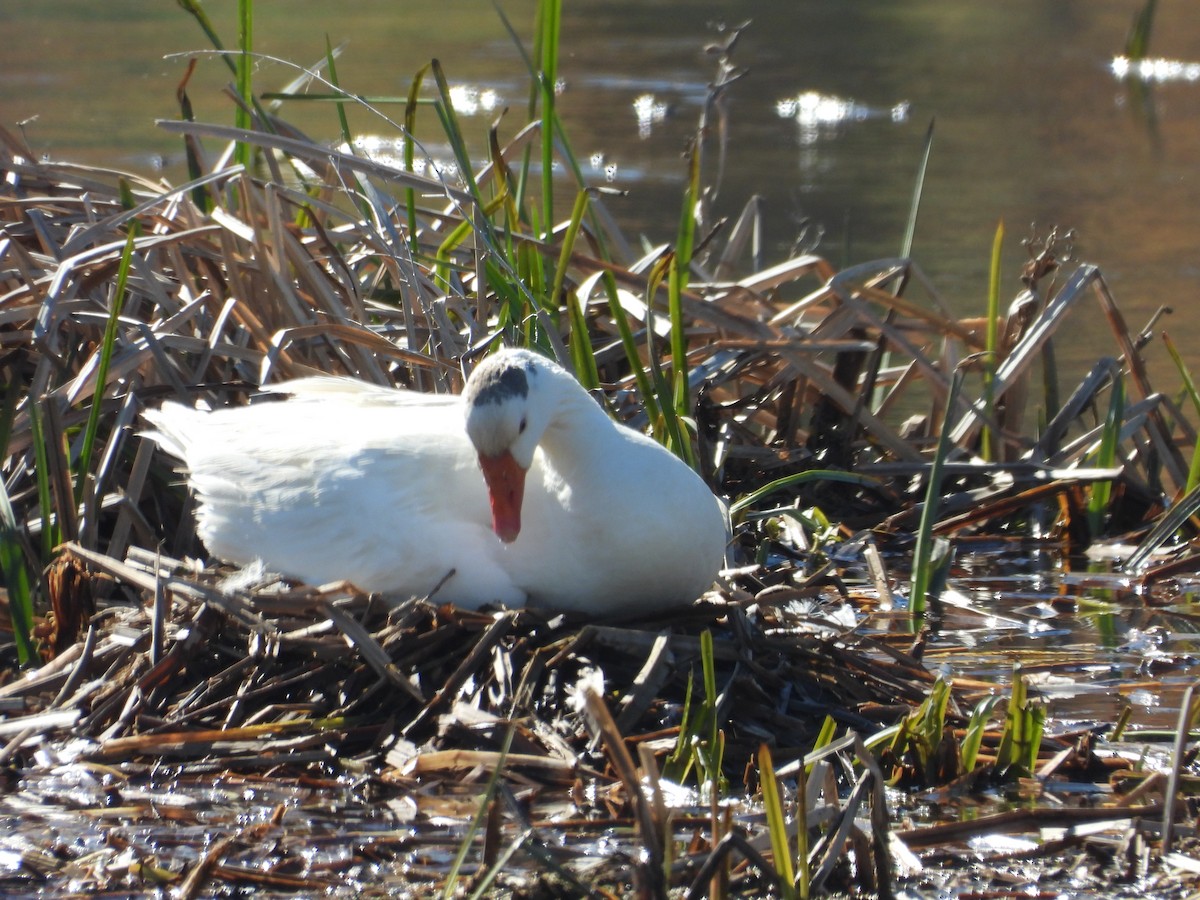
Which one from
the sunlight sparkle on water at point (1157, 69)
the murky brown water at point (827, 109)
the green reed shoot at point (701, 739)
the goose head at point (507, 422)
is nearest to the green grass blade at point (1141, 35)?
the sunlight sparkle on water at point (1157, 69)

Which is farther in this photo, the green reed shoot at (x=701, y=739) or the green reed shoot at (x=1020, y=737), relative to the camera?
the green reed shoot at (x=1020, y=737)

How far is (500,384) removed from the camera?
367 centimetres

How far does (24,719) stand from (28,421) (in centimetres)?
135

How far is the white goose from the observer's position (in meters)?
3.77

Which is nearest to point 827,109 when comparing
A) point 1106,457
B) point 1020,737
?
point 1106,457

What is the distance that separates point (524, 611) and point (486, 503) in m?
0.36

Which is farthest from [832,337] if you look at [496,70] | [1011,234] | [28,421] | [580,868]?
[496,70]

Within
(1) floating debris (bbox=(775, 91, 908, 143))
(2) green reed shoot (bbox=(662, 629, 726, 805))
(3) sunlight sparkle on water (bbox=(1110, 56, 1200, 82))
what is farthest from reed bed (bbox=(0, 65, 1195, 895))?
(3) sunlight sparkle on water (bbox=(1110, 56, 1200, 82))

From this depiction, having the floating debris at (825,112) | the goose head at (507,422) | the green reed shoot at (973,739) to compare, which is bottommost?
the green reed shoot at (973,739)

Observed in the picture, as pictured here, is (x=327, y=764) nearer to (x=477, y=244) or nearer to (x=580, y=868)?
(x=580, y=868)

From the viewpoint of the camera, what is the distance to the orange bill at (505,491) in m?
3.73

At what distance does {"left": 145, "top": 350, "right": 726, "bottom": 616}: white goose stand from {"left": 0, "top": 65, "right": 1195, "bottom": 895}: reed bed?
0.12m

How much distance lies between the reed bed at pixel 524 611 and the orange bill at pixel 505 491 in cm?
20

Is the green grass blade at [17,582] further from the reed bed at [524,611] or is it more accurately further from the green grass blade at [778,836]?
the green grass blade at [778,836]
